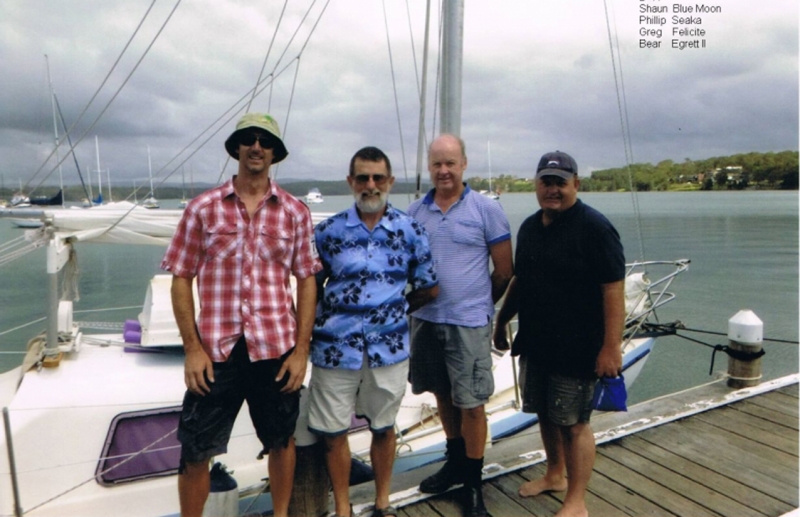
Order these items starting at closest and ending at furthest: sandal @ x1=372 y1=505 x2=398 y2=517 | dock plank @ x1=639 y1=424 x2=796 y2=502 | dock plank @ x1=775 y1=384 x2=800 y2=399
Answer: sandal @ x1=372 y1=505 x2=398 y2=517 < dock plank @ x1=639 y1=424 x2=796 y2=502 < dock plank @ x1=775 y1=384 x2=800 y2=399

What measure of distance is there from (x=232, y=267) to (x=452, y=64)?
2.49 metres

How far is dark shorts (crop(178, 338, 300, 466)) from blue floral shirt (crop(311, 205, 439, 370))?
257mm

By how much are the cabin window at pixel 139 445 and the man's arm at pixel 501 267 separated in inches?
104

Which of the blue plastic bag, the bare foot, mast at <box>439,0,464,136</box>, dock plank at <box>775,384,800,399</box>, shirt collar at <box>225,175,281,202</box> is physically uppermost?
mast at <box>439,0,464,136</box>

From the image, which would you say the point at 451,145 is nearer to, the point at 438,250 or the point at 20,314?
the point at 438,250

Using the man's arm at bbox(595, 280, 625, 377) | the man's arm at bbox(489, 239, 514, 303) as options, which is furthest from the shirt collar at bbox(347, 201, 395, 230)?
the man's arm at bbox(595, 280, 625, 377)

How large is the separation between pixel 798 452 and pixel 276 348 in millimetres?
3605

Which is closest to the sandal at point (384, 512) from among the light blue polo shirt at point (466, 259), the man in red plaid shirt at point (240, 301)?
the man in red plaid shirt at point (240, 301)

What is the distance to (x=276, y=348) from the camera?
2.60m

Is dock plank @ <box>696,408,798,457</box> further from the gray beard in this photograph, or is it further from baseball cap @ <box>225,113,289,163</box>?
baseball cap @ <box>225,113,289,163</box>

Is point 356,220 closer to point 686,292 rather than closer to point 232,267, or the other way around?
point 232,267

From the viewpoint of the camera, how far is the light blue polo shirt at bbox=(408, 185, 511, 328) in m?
3.07

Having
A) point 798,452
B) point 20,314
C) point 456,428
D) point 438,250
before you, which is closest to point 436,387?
point 456,428

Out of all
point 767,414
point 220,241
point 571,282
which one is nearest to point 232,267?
point 220,241
